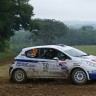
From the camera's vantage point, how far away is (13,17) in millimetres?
59188

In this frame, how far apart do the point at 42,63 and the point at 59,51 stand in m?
0.82

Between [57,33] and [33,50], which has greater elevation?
[57,33]

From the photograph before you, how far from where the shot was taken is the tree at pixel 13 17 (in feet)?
183

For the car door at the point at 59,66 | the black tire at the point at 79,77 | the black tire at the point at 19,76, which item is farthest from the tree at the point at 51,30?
the black tire at the point at 79,77

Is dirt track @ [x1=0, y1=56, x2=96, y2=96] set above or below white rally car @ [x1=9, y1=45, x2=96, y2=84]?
below

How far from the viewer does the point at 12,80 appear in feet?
59.5

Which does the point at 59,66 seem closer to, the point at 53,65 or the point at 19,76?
the point at 53,65

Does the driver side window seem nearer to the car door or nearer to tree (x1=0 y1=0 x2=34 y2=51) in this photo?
the car door

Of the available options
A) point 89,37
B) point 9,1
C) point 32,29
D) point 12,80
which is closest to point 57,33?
point 89,37

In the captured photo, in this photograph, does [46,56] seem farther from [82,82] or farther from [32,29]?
[32,29]

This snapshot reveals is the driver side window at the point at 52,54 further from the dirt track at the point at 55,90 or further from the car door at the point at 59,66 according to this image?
the dirt track at the point at 55,90

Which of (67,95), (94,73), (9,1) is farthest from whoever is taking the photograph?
(9,1)

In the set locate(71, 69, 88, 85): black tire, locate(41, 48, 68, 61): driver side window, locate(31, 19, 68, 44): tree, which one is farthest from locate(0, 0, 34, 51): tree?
locate(71, 69, 88, 85): black tire

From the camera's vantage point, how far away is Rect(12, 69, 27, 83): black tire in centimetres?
1769
